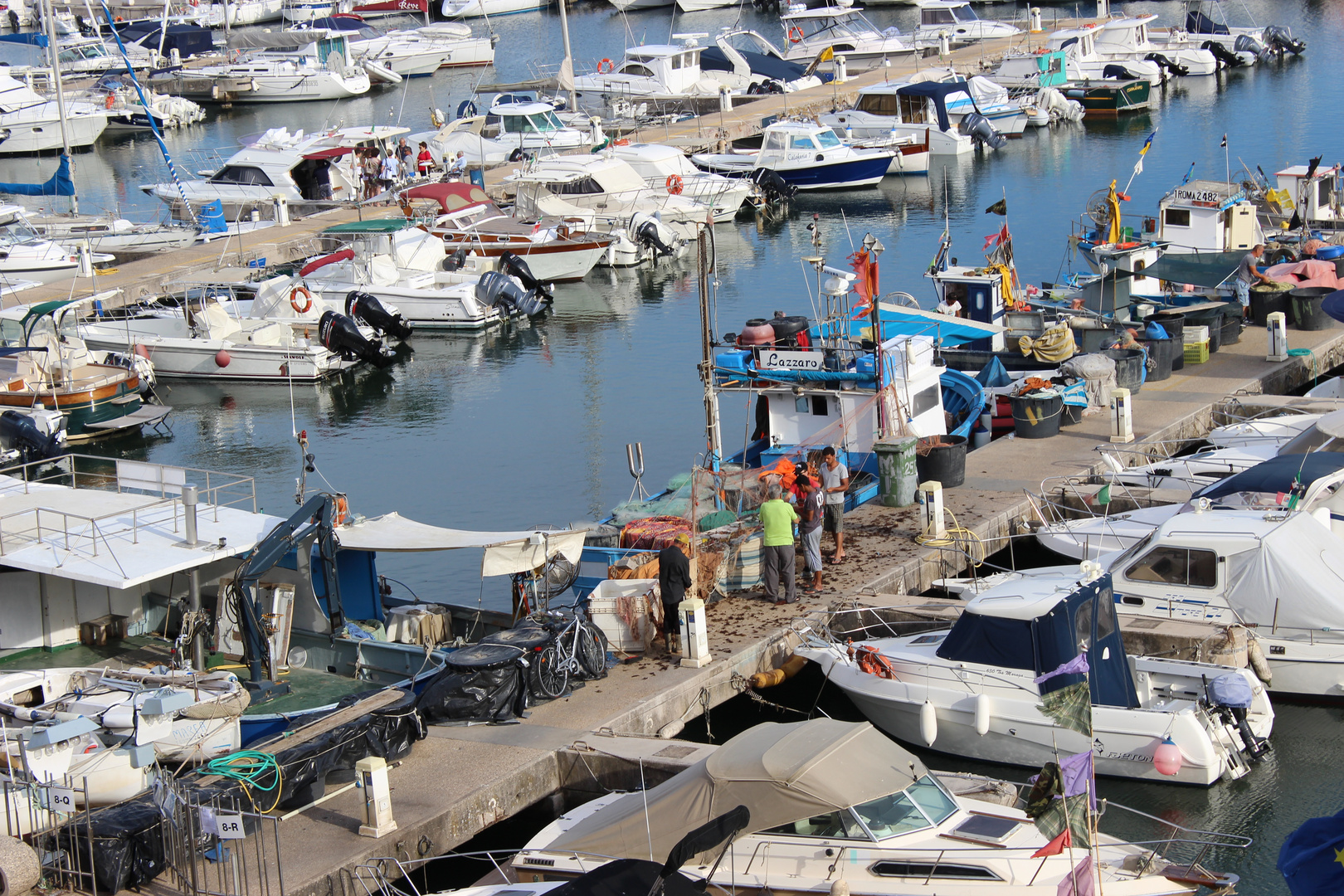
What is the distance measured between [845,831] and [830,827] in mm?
111

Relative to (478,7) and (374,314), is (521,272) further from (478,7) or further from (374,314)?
(478,7)

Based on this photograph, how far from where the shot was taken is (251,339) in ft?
112

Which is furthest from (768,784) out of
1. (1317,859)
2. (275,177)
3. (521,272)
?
(275,177)

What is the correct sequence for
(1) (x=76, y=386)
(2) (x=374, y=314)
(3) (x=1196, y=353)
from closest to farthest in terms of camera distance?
(3) (x=1196, y=353) < (1) (x=76, y=386) < (2) (x=374, y=314)

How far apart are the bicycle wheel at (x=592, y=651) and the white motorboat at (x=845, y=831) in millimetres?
3291

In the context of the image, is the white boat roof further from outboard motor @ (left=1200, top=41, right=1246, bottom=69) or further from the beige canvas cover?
outboard motor @ (left=1200, top=41, right=1246, bottom=69)

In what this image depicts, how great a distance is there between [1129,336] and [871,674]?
11.3 m

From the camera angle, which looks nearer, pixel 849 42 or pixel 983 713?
pixel 983 713

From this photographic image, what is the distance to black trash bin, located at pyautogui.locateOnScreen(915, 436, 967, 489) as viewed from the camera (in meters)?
19.9

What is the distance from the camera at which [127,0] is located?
100 meters

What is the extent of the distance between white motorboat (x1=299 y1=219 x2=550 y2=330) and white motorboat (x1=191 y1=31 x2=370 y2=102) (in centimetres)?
4029

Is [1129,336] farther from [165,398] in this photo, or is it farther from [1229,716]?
[165,398]

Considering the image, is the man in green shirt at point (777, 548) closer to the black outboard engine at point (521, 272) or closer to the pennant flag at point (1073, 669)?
the pennant flag at point (1073, 669)

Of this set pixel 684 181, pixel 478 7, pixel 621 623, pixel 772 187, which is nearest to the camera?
pixel 621 623
